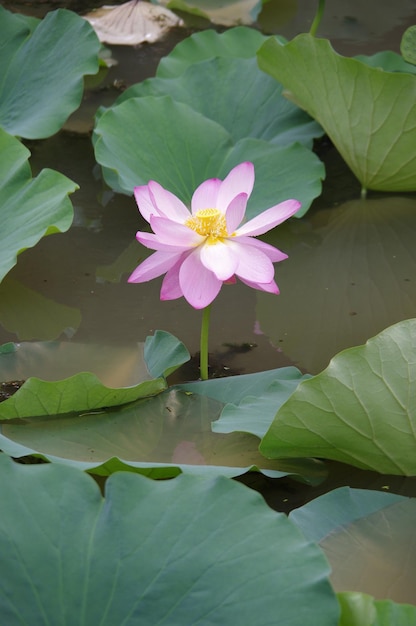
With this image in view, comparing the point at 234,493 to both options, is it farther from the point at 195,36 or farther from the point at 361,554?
the point at 195,36

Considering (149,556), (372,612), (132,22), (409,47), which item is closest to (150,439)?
(149,556)

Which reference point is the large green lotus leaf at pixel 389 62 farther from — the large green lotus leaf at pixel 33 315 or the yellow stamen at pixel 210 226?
the yellow stamen at pixel 210 226

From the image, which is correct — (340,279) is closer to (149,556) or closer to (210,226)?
(210,226)

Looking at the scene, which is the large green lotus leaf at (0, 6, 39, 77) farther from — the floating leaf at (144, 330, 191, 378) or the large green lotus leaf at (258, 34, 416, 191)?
the floating leaf at (144, 330, 191, 378)

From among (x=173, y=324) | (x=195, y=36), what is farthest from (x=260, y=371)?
(x=195, y=36)

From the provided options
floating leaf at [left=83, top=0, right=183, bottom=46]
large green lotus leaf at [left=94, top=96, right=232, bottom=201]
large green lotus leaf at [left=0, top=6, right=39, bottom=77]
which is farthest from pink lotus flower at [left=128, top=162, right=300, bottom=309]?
floating leaf at [left=83, top=0, right=183, bottom=46]

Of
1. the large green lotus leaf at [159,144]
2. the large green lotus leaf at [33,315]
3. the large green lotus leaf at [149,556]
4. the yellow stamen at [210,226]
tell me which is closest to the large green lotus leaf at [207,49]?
the large green lotus leaf at [159,144]
